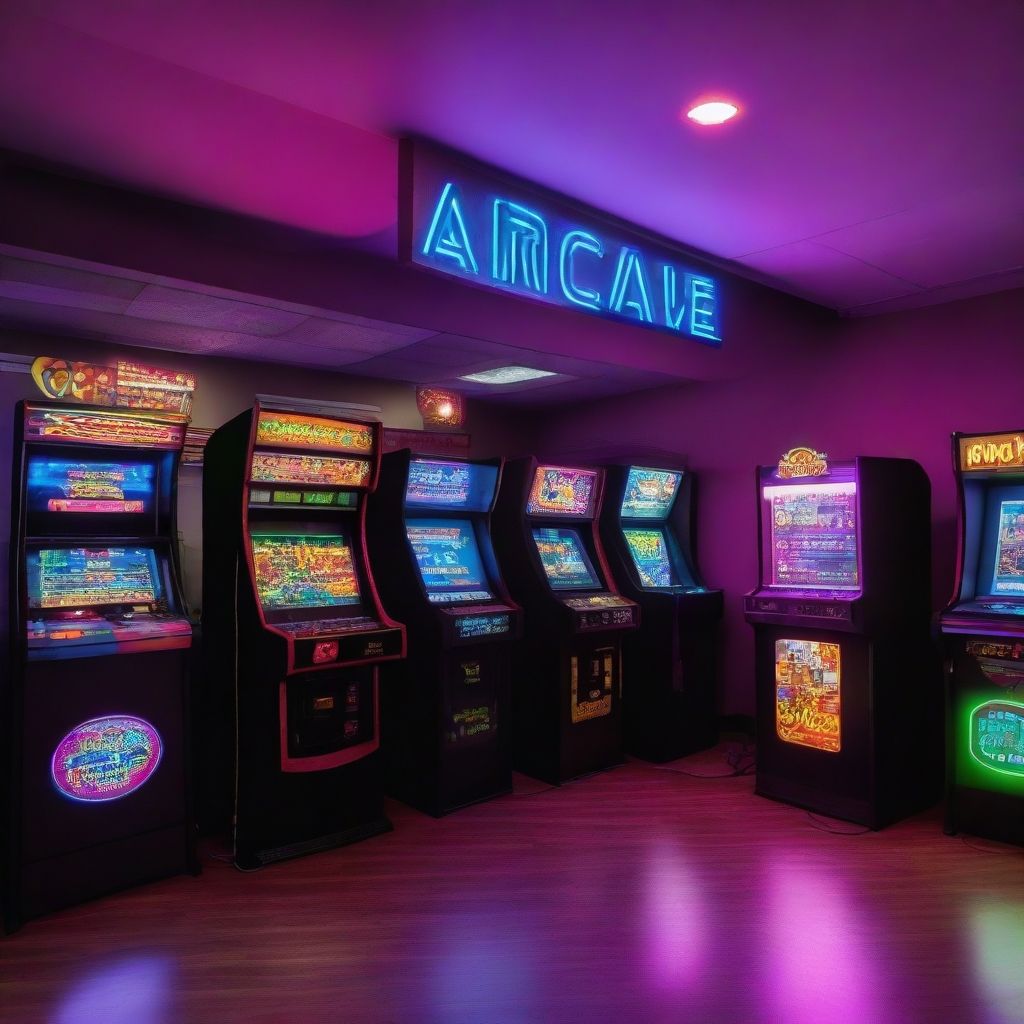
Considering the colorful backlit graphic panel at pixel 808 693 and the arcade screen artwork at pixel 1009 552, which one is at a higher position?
the arcade screen artwork at pixel 1009 552

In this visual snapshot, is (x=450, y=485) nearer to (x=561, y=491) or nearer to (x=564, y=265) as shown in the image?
(x=561, y=491)

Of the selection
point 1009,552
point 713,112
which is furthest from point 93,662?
point 1009,552

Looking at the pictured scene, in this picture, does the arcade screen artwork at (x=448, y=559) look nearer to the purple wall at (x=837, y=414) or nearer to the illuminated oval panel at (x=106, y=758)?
the illuminated oval panel at (x=106, y=758)

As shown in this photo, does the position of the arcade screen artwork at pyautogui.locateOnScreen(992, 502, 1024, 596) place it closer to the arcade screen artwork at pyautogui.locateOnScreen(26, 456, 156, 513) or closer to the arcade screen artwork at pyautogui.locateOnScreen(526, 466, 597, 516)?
the arcade screen artwork at pyautogui.locateOnScreen(526, 466, 597, 516)

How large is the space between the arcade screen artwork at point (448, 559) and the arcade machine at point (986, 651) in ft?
7.57

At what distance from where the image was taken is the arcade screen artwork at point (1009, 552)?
379 cm

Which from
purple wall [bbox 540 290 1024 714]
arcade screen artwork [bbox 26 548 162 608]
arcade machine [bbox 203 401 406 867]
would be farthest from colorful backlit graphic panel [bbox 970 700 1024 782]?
arcade screen artwork [bbox 26 548 162 608]

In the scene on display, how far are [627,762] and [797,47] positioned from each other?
3884 mm

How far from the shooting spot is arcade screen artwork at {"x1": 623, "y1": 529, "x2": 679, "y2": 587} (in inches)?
205

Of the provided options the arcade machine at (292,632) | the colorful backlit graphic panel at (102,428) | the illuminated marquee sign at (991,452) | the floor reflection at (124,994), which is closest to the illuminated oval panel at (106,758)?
the arcade machine at (292,632)

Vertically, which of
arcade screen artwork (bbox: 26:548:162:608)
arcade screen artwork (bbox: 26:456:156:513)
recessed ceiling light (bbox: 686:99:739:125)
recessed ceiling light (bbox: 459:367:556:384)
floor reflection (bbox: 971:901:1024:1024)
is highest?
recessed ceiling light (bbox: 686:99:739:125)

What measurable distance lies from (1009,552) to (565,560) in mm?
2312

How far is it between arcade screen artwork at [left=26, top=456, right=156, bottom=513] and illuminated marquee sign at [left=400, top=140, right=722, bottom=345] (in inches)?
58.7

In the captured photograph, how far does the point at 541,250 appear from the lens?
139 inches
